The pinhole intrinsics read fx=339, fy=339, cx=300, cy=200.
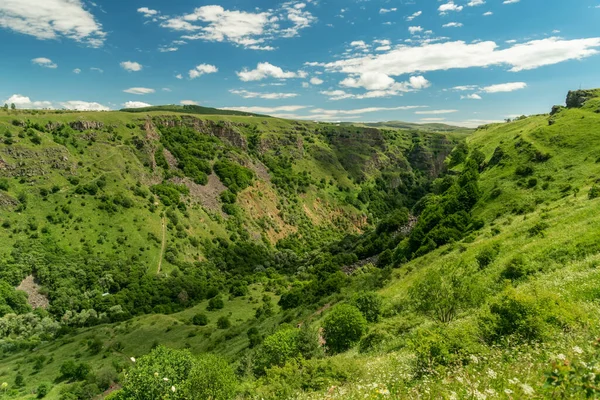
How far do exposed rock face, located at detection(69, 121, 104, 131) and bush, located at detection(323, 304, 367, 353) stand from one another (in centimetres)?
14598

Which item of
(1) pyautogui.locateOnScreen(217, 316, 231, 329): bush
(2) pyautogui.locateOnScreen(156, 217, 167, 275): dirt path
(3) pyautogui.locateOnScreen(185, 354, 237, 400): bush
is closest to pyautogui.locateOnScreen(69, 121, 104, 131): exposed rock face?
(2) pyautogui.locateOnScreen(156, 217, 167, 275): dirt path

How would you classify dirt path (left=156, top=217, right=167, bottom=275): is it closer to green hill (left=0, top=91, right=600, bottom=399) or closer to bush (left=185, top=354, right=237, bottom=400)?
green hill (left=0, top=91, right=600, bottom=399)

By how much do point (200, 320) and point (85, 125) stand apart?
107 metres

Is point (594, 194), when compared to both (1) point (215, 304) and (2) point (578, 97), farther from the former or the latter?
(2) point (578, 97)

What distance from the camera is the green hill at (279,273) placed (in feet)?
49.6

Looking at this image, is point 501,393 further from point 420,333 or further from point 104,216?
point 104,216

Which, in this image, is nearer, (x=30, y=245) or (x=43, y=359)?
(x=43, y=359)

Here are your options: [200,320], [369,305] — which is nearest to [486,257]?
[369,305]

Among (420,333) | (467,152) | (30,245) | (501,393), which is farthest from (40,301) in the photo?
(467,152)

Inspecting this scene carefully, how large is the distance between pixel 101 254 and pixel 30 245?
17.9 meters

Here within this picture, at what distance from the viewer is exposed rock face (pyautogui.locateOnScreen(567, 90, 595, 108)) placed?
118m

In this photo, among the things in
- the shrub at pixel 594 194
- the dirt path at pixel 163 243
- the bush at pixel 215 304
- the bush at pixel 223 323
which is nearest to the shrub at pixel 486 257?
the shrub at pixel 594 194

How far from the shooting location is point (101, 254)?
106 meters

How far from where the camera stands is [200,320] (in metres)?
85.9
